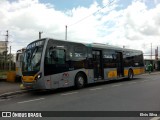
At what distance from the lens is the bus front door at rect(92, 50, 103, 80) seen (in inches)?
693

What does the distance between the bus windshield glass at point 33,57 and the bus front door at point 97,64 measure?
4.96 meters

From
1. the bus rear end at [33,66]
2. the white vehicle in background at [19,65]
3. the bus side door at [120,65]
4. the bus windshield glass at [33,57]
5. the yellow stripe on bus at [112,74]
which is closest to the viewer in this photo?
the bus rear end at [33,66]

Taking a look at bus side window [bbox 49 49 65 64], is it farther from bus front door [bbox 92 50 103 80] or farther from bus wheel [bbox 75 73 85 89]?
bus front door [bbox 92 50 103 80]

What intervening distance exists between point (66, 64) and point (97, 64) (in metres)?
3.73

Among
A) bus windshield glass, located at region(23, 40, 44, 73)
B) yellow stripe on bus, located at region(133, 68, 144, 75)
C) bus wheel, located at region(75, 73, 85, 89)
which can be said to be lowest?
bus wheel, located at region(75, 73, 85, 89)

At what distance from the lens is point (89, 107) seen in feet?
29.7

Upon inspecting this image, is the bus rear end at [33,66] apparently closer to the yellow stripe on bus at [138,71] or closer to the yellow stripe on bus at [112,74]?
the yellow stripe on bus at [112,74]

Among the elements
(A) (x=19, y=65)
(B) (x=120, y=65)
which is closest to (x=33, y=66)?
(A) (x=19, y=65)

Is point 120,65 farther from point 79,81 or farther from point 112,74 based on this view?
point 79,81

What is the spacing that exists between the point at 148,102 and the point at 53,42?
21.7ft

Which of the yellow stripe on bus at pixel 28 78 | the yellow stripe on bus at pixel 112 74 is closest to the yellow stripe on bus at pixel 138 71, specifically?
the yellow stripe on bus at pixel 112 74

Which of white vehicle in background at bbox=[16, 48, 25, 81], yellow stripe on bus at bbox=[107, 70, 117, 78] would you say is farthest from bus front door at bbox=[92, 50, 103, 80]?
white vehicle in background at bbox=[16, 48, 25, 81]

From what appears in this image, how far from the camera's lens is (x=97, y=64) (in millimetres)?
17922

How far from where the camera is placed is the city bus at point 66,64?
1342cm
